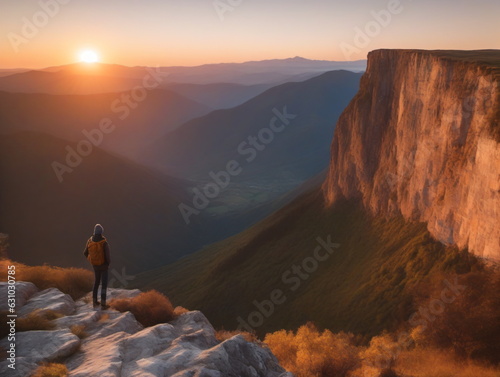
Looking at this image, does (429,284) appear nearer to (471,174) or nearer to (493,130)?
(471,174)

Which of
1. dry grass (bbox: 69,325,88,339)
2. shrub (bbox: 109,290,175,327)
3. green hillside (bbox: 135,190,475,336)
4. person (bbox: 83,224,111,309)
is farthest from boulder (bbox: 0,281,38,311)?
green hillside (bbox: 135,190,475,336)

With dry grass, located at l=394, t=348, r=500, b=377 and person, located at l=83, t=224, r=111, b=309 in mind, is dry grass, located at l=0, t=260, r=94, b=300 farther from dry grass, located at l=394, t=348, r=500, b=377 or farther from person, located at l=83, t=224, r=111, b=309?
dry grass, located at l=394, t=348, r=500, b=377

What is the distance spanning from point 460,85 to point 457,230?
13460 mm

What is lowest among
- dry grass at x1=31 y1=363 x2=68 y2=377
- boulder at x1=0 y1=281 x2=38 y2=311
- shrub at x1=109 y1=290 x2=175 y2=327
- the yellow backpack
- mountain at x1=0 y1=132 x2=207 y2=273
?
mountain at x1=0 y1=132 x2=207 y2=273

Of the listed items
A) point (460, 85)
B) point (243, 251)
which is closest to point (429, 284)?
point (460, 85)

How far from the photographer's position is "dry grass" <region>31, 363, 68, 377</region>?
10398mm

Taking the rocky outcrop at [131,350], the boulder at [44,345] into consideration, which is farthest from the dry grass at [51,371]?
the boulder at [44,345]

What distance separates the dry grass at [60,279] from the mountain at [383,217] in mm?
23310

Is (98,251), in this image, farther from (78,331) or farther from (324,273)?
(324,273)

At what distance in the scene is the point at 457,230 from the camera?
106ft

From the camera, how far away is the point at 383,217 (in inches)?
1837

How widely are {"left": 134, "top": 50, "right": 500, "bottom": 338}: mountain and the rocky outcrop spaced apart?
22.2 metres

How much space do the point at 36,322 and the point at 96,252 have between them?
3170mm

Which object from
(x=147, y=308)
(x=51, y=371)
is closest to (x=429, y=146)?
(x=147, y=308)
